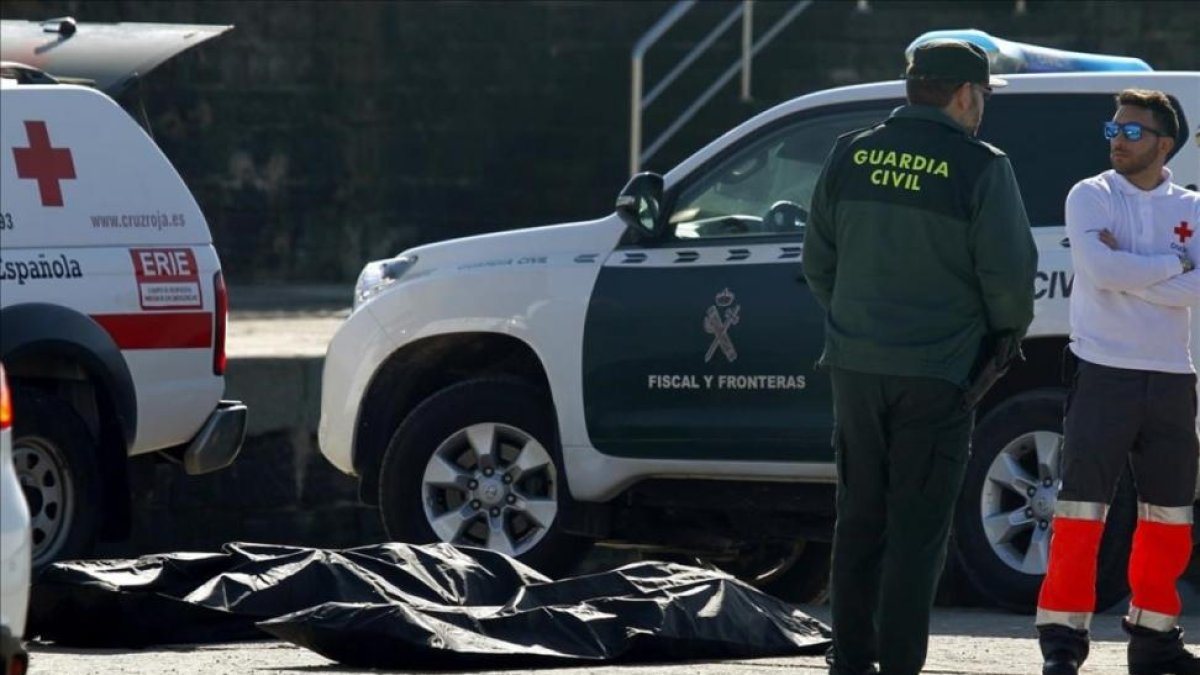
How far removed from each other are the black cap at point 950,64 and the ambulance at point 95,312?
4113mm

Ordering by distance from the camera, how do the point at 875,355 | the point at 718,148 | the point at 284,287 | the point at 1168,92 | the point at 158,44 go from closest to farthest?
the point at 875,355, the point at 1168,92, the point at 718,148, the point at 158,44, the point at 284,287

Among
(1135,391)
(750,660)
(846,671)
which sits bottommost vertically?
(750,660)

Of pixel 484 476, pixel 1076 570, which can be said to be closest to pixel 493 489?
pixel 484 476

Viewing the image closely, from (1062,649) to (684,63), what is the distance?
9.40 metres

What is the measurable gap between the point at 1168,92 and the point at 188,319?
3760 mm

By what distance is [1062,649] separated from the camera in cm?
757

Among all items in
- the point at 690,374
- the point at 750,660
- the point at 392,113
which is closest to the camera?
the point at 750,660

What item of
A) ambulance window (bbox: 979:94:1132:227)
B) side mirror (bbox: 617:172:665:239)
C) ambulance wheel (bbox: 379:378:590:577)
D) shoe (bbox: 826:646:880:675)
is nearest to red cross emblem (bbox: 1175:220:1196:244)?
shoe (bbox: 826:646:880:675)

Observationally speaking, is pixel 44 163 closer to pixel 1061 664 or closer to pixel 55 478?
pixel 55 478

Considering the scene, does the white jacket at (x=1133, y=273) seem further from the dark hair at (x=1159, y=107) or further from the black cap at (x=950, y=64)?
the black cap at (x=950, y=64)

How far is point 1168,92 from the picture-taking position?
9.45m

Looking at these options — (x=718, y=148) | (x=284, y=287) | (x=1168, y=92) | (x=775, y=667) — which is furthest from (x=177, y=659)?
(x=284, y=287)

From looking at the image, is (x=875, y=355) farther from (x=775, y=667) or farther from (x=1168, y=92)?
(x=1168, y=92)

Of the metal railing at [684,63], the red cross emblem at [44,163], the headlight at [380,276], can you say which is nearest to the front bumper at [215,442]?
the headlight at [380,276]
